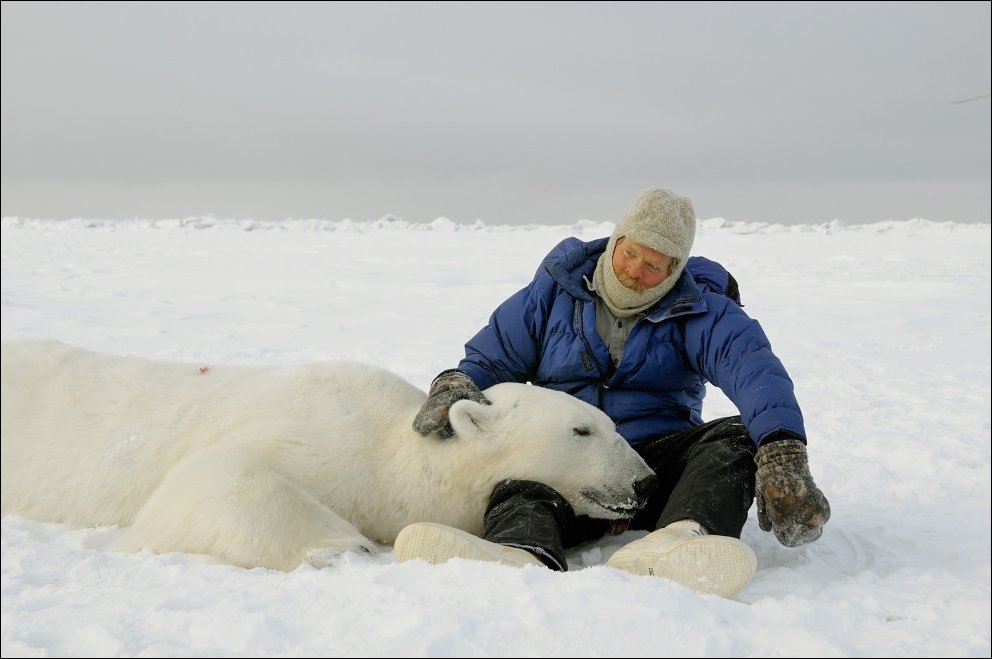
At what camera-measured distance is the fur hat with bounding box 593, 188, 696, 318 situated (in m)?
3.62

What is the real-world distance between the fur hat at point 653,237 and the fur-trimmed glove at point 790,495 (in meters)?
0.88

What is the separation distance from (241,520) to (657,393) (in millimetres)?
1783

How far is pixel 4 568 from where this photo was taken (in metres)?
2.47

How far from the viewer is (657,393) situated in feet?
12.3

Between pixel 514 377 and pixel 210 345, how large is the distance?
4.51 m

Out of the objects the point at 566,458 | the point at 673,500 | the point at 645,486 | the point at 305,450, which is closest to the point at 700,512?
the point at 673,500

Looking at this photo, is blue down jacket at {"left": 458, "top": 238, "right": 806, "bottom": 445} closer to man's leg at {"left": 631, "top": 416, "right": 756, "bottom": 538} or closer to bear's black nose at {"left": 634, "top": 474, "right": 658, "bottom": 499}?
man's leg at {"left": 631, "top": 416, "right": 756, "bottom": 538}

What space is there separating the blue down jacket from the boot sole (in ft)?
2.80

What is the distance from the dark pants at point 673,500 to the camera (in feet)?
9.55

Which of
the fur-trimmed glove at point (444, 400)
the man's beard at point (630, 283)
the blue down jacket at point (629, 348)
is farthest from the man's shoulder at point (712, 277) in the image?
the fur-trimmed glove at point (444, 400)

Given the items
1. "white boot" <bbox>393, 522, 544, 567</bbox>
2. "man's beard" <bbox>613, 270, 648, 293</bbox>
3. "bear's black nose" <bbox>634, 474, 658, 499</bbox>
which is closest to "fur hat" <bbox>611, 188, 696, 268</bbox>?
"man's beard" <bbox>613, 270, 648, 293</bbox>

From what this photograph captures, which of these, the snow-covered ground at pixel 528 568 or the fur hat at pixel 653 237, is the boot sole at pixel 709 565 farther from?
the fur hat at pixel 653 237

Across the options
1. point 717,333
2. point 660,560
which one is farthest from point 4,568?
point 717,333

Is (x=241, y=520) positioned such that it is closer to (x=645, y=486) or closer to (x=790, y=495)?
(x=645, y=486)
